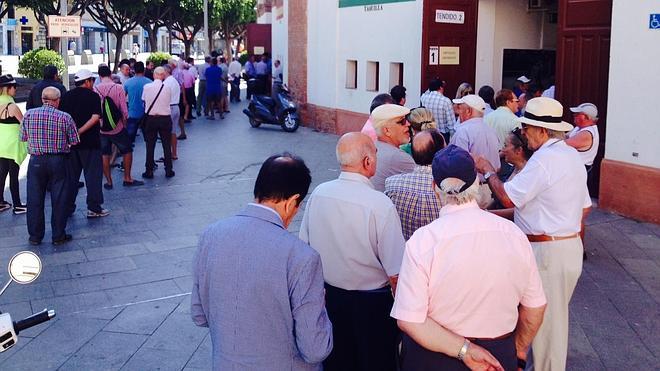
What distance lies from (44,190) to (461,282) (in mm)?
6737

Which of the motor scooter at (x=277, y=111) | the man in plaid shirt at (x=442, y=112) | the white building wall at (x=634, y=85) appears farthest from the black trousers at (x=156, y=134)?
the motor scooter at (x=277, y=111)

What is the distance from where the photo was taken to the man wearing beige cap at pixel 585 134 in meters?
7.93

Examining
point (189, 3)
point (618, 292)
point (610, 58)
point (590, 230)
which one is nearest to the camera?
point (618, 292)

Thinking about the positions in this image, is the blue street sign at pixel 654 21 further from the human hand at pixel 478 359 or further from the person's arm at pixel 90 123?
the human hand at pixel 478 359

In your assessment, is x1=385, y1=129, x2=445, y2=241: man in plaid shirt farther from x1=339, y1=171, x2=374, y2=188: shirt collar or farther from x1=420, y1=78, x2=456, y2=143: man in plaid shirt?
x1=420, y1=78, x2=456, y2=143: man in plaid shirt

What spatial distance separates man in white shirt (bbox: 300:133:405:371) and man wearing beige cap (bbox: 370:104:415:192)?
2.97 feet

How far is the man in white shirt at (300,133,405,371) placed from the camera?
159 inches

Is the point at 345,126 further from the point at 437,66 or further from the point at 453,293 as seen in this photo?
the point at 453,293

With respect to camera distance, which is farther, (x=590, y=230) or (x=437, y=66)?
(x=437, y=66)

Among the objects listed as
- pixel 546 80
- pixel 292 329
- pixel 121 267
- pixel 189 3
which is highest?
pixel 189 3

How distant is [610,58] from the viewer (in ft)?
32.1

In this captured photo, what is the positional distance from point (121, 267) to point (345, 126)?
10.9m

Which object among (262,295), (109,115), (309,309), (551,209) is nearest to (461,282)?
(309,309)

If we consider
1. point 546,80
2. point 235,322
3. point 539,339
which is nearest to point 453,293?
point 235,322
